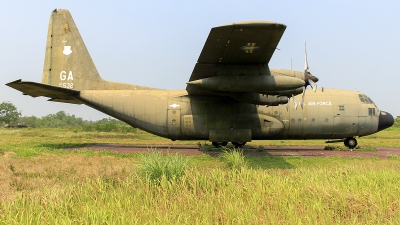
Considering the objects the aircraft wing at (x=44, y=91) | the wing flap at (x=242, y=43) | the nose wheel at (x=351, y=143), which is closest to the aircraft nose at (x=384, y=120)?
the nose wheel at (x=351, y=143)

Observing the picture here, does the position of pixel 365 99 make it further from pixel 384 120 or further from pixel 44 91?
pixel 44 91

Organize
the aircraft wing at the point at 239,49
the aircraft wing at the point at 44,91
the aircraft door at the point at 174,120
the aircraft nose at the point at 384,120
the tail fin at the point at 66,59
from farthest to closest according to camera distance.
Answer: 1. the aircraft nose at the point at 384,120
2. the tail fin at the point at 66,59
3. the aircraft door at the point at 174,120
4. the aircraft wing at the point at 44,91
5. the aircraft wing at the point at 239,49

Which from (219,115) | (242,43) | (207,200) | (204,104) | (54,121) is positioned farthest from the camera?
(54,121)

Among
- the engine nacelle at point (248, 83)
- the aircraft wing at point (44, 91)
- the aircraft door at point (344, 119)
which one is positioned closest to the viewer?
the engine nacelle at point (248, 83)

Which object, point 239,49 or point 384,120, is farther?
point 384,120

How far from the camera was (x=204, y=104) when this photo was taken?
1697cm

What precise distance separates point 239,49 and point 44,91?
10936mm

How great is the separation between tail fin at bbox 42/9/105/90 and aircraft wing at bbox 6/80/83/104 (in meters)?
0.76

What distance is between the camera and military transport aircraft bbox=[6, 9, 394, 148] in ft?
52.1

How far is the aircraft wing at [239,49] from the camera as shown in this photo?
1021cm

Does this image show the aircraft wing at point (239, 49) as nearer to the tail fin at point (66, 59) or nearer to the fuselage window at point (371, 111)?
the tail fin at point (66, 59)

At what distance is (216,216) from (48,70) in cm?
1632

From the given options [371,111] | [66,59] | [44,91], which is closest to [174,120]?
[44,91]

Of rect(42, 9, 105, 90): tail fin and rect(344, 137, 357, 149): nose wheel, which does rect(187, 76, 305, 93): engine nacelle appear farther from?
rect(344, 137, 357, 149): nose wheel
